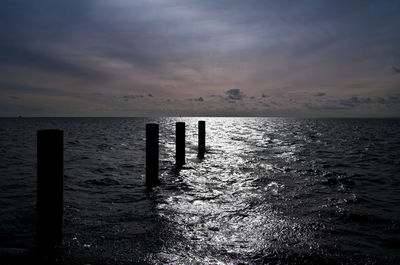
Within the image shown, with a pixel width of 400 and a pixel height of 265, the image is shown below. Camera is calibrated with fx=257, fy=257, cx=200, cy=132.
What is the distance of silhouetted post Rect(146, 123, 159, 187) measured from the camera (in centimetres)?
803

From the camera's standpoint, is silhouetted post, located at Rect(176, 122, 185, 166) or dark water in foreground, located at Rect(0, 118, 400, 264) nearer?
dark water in foreground, located at Rect(0, 118, 400, 264)

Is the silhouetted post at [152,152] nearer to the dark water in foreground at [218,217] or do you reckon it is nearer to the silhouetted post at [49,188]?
the dark water in foreground at [218,217]

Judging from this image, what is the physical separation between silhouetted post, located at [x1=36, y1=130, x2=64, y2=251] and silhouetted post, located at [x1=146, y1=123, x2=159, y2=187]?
3.80 metres

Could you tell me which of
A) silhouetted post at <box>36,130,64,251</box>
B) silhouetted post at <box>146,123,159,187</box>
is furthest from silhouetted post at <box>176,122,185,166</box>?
silhouetted post at <box>36,130,64,251</box>

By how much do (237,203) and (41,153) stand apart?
4.61 meters

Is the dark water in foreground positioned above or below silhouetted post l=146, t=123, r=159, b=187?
below

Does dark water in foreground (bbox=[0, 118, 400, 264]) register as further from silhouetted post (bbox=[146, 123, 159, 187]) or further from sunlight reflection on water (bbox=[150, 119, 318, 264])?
silhouetted post (bbox=[146, 123, 159, 187])

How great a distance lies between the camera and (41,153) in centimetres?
415

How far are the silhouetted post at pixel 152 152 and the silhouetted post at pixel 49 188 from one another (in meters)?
3.80

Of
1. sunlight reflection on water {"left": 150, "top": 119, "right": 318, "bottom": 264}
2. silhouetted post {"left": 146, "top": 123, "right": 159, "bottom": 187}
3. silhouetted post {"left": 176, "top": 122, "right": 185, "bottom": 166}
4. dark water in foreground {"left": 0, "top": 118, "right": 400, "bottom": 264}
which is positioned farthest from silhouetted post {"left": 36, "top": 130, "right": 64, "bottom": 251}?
silhouetted post {"left": 176, "top": 122, "right": 185, "bottom": 166}

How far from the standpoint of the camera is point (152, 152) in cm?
820

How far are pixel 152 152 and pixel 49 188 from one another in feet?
13.4

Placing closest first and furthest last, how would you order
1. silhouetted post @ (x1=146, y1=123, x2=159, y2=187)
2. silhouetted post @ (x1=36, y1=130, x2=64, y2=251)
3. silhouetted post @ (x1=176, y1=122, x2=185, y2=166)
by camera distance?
silhouetted post @ (x1=36, y1=130, x2=64, y2=251), silhouetted post @ (x1=146, y1=123, x2=159, y2=187), silhouetted post @ (x1=176, y1=122, x2=185, y2=166)

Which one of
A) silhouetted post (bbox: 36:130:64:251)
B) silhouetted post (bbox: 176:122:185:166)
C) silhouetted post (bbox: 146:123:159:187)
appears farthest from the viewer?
silhouetted post (bbox: 176:122:185:166)
